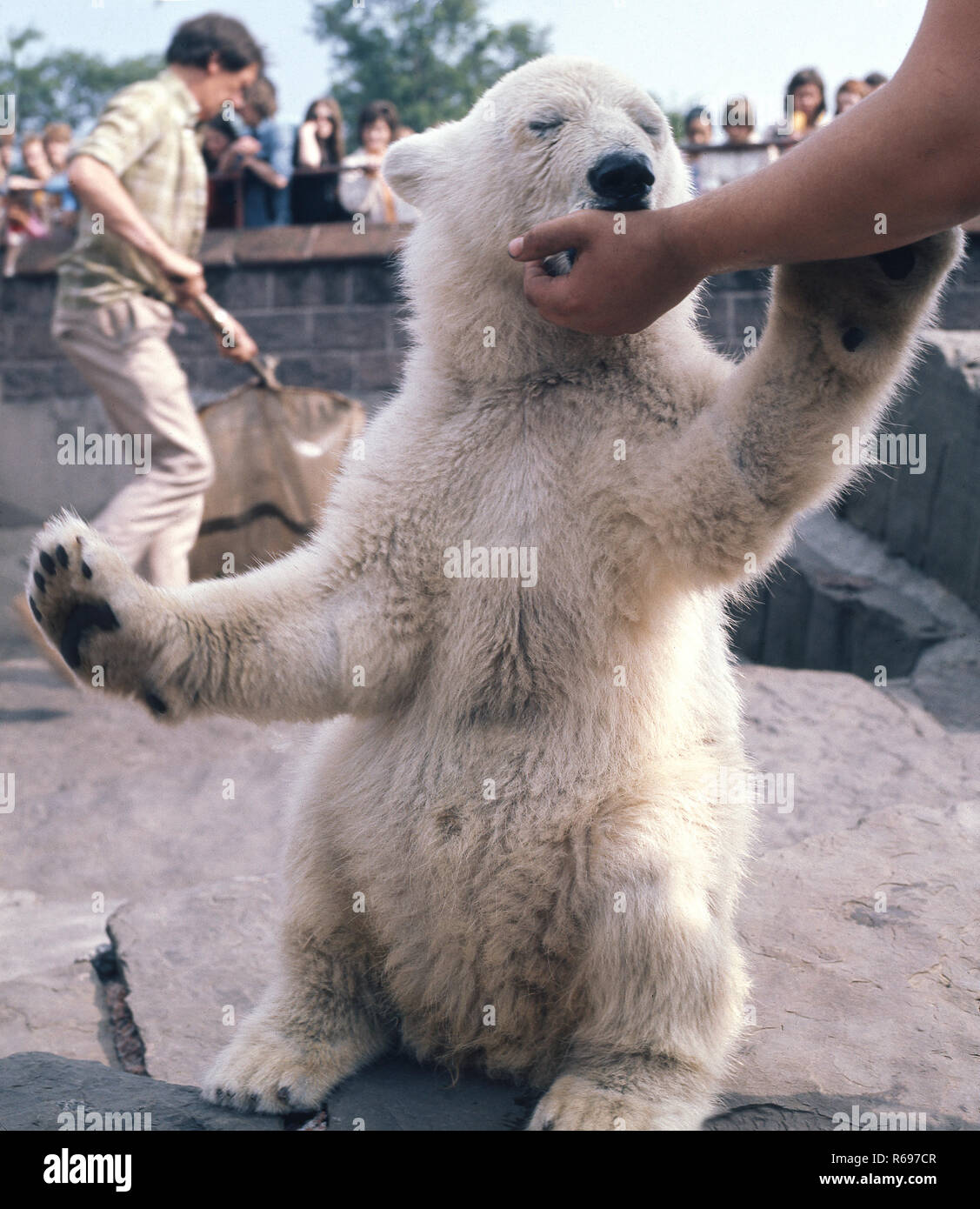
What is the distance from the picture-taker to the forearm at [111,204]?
16.3 feet

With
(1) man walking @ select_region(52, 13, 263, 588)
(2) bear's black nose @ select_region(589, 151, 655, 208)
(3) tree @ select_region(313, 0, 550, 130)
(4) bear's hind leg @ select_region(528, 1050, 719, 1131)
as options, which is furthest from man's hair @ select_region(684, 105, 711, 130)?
(3) tree @ select_region(313, 0, 550, 130)

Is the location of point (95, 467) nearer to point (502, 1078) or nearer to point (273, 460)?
point (273, 460)

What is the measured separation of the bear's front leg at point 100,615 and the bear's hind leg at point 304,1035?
2.07 feet

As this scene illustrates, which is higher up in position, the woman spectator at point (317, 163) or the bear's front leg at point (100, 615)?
the woman spectator at point (317, 163)

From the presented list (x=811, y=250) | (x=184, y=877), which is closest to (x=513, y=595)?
(x=811, y=250)

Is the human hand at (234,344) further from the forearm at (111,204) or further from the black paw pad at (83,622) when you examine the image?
the black paw pad at (83,622)

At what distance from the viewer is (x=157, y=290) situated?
5.32 metres

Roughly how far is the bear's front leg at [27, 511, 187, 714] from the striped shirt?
362 cm

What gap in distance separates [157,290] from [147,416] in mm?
588

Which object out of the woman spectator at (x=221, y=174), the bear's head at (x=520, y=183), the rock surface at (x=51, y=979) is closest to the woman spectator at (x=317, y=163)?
the woman spectator at (x=221, y=174)

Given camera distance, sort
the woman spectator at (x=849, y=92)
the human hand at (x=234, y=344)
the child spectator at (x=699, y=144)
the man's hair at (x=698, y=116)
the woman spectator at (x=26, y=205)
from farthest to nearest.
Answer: the woman spectator at (x=26, y=205), the man's hair at (x=698, y=116), the child spectator at (x=699, y=144), the woman spectator at (x=849, y=92), the human hand at (x=234, y=344)

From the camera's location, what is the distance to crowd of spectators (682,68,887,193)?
288 inches

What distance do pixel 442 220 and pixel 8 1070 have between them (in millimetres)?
1896

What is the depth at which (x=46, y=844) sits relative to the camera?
4074 millimetres
